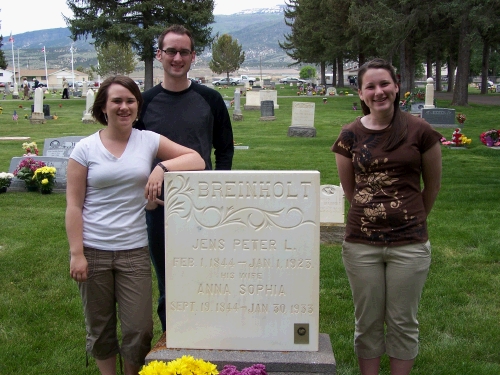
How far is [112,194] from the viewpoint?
3111mm

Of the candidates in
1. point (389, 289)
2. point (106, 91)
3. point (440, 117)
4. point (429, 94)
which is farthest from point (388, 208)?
point (429, 94)

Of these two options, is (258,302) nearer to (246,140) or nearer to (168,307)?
(168,307)

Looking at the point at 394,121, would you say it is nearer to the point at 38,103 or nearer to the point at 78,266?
the point at 78,266

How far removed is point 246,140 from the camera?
58.6 feet

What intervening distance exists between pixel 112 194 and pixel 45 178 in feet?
24.6

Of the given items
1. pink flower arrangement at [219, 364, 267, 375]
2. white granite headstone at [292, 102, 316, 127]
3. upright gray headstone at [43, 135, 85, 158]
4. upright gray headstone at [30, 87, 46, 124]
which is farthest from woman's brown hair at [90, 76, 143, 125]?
upright gray headstone at [30, 87, 46, 124]

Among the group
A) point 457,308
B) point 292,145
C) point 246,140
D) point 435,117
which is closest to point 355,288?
point 457,308

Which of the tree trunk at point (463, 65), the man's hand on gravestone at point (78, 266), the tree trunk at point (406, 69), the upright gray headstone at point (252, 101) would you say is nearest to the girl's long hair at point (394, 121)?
the man's hand on gravestone at point (78, 266)

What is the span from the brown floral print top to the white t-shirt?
3.60 feet

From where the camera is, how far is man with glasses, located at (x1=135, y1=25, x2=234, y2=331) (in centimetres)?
351

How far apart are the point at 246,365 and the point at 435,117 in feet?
62.6

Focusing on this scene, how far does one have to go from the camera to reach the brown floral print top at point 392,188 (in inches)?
122

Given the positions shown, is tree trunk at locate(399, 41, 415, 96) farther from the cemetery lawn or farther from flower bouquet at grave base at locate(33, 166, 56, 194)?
flower bouquet at grave base at locate(33, 166, 56, 194)

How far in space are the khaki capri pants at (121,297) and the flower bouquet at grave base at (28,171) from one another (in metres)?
7.52
